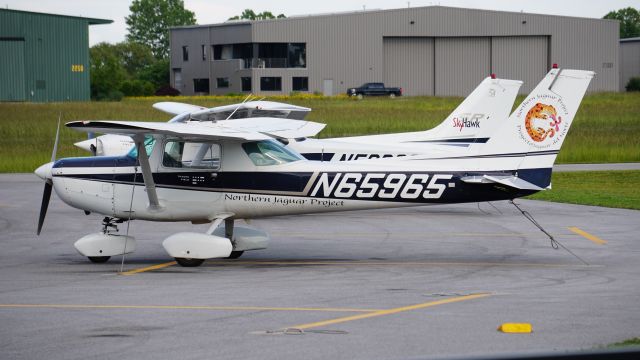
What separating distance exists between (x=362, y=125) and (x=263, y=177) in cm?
3266

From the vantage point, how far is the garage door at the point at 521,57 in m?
86.2

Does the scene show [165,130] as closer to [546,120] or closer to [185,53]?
[546,120]

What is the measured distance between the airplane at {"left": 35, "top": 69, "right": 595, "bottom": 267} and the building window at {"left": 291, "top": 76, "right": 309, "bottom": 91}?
243 ft

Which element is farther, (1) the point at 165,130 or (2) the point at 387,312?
(1) the point at 165,130

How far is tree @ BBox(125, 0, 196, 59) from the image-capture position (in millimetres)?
175875

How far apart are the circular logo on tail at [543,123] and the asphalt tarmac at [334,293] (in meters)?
1.82

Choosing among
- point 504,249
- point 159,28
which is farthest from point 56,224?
point 159,28

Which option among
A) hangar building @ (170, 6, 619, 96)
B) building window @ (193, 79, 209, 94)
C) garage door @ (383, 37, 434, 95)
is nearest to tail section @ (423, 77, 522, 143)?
hangar building @ (170, 6, 619, 96)

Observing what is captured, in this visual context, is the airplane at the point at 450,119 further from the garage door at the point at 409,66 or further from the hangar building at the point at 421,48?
the garage door at the point at 409,66

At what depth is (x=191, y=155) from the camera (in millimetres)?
14508

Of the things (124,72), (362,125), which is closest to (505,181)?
(362,125)

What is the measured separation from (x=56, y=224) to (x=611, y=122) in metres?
36.9

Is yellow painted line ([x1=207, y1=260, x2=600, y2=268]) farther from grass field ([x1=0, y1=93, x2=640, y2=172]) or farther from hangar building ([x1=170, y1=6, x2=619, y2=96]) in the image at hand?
hangar building ([x1=170, y1=6, x2=619, y2=96])

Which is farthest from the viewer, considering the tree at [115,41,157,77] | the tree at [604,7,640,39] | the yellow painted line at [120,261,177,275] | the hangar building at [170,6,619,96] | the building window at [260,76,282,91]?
the tree at [604,7,640,39]
